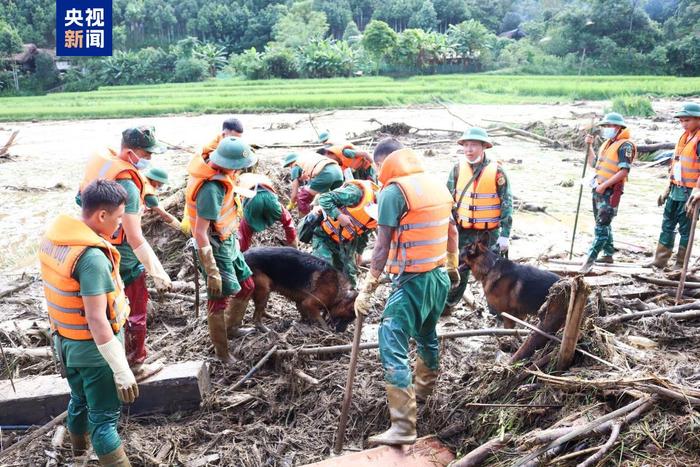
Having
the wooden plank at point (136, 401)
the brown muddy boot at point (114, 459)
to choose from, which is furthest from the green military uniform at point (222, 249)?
the brown muddy boot at point (114, 459)

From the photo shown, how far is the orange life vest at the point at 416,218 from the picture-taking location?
13.6 feet

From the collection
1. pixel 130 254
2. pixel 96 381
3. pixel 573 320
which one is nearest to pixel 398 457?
pixel 573 320

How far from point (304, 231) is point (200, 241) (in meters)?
1.74

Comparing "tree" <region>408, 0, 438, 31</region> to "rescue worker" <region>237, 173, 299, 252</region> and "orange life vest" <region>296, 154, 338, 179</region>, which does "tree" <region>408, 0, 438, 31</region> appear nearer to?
"orange life vest" <region>296, 154, 338, 179</region>

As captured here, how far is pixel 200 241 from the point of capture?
501 centimetres

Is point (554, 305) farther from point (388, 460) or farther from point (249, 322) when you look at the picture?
point (249, 322)

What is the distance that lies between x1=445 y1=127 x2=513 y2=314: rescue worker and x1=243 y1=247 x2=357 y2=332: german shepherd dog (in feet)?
4.44

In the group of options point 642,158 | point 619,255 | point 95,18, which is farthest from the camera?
point 95,18

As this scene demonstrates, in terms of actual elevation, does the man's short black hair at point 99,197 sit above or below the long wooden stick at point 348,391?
above

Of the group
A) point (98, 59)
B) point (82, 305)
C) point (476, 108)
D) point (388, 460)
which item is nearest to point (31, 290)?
point (82, 305)

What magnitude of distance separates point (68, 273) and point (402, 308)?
2220 millimetres

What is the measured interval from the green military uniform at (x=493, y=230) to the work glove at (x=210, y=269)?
2.68 metres

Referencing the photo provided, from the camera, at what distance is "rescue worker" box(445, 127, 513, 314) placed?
629cm

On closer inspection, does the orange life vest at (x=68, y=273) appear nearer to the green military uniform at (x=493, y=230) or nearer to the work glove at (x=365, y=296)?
the work glove at (x=365, y=296)
